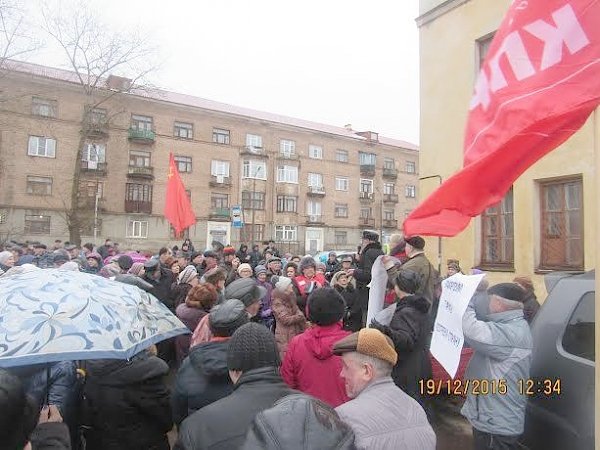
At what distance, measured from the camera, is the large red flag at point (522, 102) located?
2402mm

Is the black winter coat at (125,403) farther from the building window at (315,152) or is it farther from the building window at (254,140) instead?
the building window at (315,152)

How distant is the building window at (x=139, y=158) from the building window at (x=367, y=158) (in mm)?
21566

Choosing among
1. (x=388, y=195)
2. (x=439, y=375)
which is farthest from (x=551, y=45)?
(x=388, y=195)

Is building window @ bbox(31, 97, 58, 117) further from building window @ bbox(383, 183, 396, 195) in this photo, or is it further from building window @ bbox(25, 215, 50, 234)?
building window @ bbox(383, 183, 396, 195)

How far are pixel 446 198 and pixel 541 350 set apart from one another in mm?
1400

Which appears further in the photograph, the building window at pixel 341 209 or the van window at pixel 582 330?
the building window at pixel 341 209

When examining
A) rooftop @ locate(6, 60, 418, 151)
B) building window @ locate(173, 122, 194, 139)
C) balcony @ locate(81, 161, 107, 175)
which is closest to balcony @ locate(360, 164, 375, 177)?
rooftop @ locate(6, 60, 418, 151)

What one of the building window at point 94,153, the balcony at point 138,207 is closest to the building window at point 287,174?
the balcony at point 138,207

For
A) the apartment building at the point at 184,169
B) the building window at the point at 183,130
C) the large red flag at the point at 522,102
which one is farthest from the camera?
the building window at the point at 183,130

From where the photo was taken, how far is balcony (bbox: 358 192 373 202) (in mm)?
48750

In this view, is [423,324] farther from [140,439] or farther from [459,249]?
[459,249]

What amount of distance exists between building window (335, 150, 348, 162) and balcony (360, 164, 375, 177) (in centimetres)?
204

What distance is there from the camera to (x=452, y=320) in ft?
9.40

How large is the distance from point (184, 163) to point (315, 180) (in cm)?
1296
